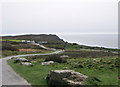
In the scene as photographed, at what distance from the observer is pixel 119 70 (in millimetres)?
21875

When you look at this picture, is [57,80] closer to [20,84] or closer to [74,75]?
[74,75]

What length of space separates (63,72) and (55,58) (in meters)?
15.8

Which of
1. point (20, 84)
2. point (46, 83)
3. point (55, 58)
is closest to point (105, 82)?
point (46, 83)

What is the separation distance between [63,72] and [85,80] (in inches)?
77.8

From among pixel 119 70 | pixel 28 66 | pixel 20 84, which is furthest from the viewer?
pixel 28 66

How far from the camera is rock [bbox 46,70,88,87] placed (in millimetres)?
13923

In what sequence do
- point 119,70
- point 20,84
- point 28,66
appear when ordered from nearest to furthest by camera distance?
1. point 20,84
2. point 119,70
3. point 28,66

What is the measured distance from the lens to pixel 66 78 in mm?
15031

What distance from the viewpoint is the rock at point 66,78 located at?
13923 millimetres

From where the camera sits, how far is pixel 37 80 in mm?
17688

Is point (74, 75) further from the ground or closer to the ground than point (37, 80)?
further from the ground

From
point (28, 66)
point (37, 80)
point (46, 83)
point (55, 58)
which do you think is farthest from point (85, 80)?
point (55, 58)

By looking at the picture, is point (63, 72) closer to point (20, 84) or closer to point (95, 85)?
point (95, 85)

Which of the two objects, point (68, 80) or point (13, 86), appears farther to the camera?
point (13, 86)
